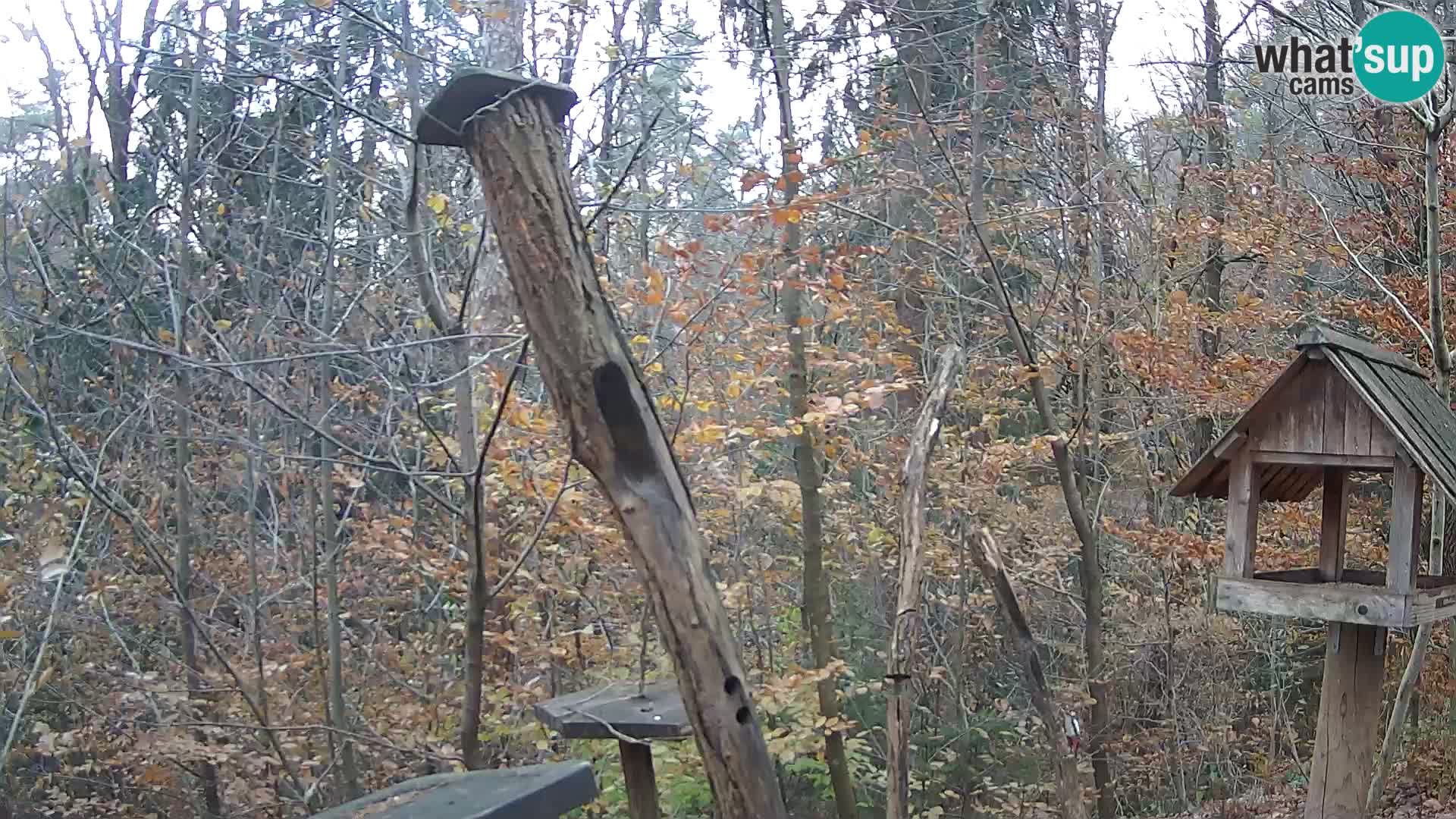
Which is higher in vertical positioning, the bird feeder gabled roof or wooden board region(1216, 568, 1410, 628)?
the bird feeder gabled roof

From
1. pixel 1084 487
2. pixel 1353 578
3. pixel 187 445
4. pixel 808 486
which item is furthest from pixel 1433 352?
pixel 187 445

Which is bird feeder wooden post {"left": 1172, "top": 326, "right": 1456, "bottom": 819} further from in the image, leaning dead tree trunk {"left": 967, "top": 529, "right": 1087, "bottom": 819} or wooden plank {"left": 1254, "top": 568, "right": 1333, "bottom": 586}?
leaning dead tree trunk {"left": 967, "top": 529, "right": 1087, "bottom": 819}

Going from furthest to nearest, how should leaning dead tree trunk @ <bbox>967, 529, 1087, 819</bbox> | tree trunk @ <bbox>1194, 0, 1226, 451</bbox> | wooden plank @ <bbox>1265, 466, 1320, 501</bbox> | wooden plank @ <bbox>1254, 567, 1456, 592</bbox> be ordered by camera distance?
tree trunk @ <bbox>1194, 0, 1226, 451</bbox> → leaning dead tree trunk @ <bbox>967, 529, 1087, 819</bbox> → wooden plank @ <bbox>1265, 466, 1320, 501</bbox> → wooden plank @ <bbox>1254, 567, 1456, 592</bbox>

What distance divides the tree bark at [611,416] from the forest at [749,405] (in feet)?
4.21

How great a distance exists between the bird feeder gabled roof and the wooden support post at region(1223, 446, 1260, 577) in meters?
0.05

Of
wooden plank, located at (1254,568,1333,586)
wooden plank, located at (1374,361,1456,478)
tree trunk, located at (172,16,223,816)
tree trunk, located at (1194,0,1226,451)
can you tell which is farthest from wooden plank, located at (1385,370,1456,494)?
tree trunk, located at (172,16,223,816)

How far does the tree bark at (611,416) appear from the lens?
104 inches

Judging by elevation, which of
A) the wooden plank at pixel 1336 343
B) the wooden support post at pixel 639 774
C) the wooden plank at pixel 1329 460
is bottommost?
the wooden support post at pixel 639 774

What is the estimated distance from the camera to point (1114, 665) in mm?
7699

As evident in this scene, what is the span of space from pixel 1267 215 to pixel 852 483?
348 centimetres

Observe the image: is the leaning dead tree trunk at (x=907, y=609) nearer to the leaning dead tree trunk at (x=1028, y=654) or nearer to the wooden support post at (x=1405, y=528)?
the leaning dead tree trunk at (x=1028, y=654)

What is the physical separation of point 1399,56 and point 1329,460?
2707mm

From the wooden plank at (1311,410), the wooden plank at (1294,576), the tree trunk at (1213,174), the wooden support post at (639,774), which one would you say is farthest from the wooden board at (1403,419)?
the tree trunk at (1213,174)

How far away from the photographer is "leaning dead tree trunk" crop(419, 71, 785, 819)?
2.65m
